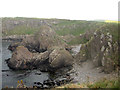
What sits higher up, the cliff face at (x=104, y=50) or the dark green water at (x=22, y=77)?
the cliff face at (x=104, y=50)

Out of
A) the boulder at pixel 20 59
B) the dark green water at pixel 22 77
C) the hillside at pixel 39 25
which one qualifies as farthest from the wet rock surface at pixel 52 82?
the hillside at pixel 39 25

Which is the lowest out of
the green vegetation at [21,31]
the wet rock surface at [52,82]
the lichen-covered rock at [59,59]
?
the wet rock surface at [52,82]

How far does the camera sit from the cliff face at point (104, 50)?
38.8 m

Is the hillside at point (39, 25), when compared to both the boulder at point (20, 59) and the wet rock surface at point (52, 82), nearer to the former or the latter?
the boulder at point (20, 59)

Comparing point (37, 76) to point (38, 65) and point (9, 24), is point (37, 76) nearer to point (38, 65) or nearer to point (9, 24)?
point (38, 65)

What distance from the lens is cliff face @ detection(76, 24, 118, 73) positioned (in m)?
38.8

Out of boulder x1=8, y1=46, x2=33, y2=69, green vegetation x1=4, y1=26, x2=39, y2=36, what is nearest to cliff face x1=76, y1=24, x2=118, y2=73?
boulder x1=8, y1=46, x2=33, y2=69

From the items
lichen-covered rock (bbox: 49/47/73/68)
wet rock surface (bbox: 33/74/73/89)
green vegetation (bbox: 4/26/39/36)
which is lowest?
wet rock surface (bbox: 33/74/73/89)

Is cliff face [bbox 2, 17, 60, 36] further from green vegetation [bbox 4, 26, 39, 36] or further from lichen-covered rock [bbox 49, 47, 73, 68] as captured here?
lichen-covered rock [bbox 49, 47, 73, 68]

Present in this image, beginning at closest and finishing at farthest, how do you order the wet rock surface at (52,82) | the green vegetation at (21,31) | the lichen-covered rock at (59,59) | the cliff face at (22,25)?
the wet rock surface at (52,82) → the lichen-covered rock at (59,59) → the green vegetation at (21,31) → the cliff face at (22,25)

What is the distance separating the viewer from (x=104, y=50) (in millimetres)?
41969

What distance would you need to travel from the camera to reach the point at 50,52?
172ft

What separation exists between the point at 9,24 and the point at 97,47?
452 feet

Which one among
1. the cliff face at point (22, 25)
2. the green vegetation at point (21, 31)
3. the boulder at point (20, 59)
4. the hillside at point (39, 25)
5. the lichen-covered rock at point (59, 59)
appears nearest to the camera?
the boulder at point (20, 59)
